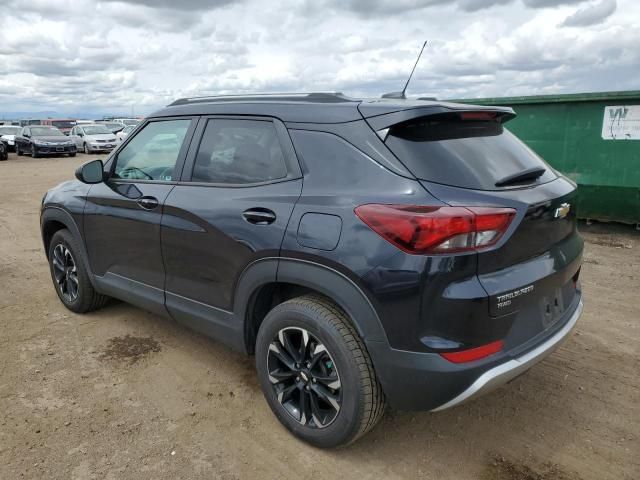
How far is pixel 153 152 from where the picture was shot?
3611 millimetres

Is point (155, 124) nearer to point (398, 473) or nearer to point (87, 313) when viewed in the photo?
point (87, 313)

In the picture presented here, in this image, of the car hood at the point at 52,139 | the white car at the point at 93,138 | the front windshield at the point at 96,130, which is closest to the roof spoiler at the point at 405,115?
the car hood at the point at 52,139

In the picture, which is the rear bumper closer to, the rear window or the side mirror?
the rear window

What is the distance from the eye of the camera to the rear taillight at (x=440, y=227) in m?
2.20

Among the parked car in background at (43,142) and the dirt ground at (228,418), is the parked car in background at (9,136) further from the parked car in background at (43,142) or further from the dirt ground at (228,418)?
the dirt ground at (228,418)

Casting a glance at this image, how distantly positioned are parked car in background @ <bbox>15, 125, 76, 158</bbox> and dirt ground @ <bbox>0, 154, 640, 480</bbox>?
21894 mm

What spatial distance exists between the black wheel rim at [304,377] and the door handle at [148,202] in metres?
1.25

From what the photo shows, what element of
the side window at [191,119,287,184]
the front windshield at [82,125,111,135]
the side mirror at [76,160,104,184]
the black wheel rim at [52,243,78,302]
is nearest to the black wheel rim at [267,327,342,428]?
the side window at [191,119,287,184]

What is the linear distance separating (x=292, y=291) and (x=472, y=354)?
102cm

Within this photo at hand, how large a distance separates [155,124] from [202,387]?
1789 mm

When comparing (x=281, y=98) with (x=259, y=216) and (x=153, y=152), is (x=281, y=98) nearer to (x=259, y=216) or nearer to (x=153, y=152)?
(x=259, y=216)

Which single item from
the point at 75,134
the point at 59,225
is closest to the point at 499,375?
the point at 59,225

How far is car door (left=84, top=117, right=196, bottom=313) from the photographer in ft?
11.1

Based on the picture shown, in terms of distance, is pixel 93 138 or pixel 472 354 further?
pixel 93 138
